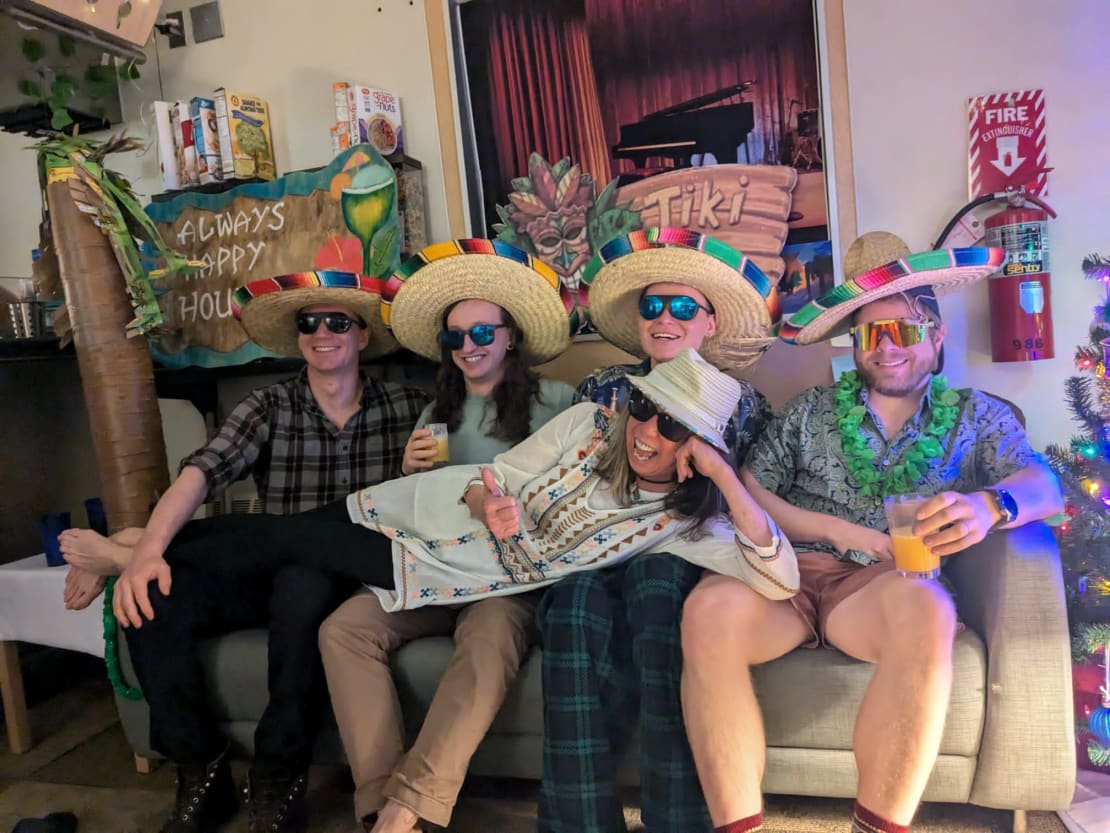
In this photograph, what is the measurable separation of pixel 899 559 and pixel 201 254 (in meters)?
2.47

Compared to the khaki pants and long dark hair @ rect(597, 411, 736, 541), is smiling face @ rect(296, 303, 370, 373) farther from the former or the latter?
long dark hair @ rect(597, 411, 736, 541)

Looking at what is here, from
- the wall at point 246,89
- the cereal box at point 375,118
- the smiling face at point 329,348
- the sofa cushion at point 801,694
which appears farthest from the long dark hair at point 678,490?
the cereal box at point 375,118

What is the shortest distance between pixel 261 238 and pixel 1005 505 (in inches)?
92.8

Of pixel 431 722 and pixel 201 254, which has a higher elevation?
pixel 201 254

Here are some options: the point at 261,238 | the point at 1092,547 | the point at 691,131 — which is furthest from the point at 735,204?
the point at 261,238

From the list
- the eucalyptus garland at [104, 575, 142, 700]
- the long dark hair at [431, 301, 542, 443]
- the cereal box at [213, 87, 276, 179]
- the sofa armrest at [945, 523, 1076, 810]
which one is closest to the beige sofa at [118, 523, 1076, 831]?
the sofa armrest at [945, 523, 1076, 810]

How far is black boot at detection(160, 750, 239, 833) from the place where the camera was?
1604 mm

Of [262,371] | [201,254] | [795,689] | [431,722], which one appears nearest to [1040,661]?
[795,689]

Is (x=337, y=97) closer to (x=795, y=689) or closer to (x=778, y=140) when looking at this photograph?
(x=778, y=140)

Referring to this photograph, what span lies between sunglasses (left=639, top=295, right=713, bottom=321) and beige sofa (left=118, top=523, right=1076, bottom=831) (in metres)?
0.80

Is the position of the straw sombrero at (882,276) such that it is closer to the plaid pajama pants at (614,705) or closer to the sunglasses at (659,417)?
the sunglasses at (659,417)

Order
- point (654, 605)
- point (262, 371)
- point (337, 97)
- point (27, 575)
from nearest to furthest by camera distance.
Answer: point (654, 605), point (27, 575), point (337, 97), point (262, 371)

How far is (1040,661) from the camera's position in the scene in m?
1.30

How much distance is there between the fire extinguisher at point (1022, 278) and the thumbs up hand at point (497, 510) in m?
1.45
